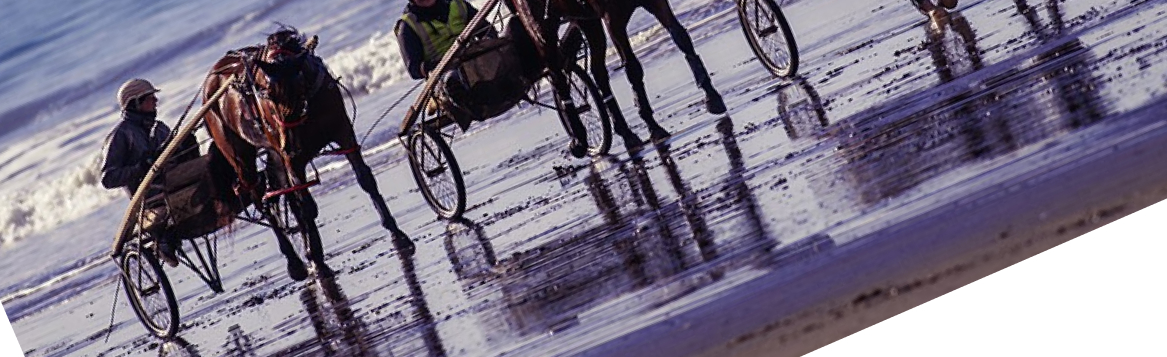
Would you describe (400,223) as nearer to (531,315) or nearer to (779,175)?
(531,315)

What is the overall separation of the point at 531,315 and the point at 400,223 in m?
0.47

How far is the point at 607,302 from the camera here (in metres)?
5.84

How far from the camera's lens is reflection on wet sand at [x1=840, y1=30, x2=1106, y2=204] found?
5.74 meters

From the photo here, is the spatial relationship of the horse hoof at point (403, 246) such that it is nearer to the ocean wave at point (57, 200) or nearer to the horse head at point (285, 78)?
the horse head at point (285, 78)

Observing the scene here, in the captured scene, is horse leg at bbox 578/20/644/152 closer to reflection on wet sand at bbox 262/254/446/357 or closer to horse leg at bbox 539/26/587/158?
horse leg at bbox 539/26/587/158

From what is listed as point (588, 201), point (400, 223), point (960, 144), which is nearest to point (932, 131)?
point (960, 144)

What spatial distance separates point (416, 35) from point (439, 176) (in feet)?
1.27

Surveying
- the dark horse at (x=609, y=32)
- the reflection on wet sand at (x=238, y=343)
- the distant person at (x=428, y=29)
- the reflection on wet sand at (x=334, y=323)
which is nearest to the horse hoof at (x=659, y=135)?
the dark horse at (x=609, y=32)

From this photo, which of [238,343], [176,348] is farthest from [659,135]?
[176,348]

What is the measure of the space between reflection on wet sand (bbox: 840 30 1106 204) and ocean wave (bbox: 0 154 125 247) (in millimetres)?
2040

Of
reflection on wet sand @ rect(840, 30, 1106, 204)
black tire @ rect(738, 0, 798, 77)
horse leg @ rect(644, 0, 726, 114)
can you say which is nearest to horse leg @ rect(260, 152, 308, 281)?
horse leg @ rect(644, 0, 726, 114)

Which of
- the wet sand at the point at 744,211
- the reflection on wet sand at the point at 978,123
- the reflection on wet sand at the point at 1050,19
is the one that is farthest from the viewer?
the reflection on wet sand at the point at 1050,19

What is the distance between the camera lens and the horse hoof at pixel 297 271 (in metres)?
6.04

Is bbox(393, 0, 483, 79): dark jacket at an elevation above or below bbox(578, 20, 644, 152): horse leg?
above
